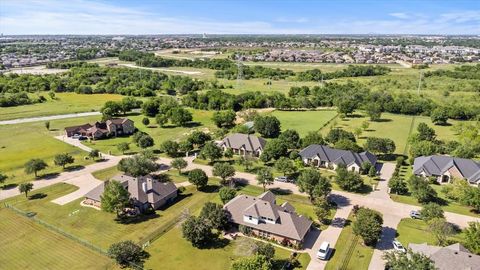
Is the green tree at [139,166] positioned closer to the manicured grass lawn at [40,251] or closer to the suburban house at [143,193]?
the suburban house at [143,193]

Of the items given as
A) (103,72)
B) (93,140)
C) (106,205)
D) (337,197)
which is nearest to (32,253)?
(106,205)

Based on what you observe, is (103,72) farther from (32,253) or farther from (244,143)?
(32,253)

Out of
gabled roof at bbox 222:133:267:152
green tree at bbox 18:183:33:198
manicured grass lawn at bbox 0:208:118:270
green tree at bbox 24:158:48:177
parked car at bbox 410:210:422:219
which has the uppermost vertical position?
gabled roof at bbox 222:133:267:152

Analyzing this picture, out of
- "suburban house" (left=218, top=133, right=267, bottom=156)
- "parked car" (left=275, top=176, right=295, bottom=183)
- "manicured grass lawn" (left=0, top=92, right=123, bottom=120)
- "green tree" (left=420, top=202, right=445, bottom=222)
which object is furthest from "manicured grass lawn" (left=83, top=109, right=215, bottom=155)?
"green tree" (left=420, top=202, right=445, bottom=222)

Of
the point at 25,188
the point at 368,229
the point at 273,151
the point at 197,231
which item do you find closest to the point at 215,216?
the point at 197,231

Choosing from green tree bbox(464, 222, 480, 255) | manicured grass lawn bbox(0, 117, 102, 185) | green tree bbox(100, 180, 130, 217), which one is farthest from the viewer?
manicured grass lawn bbox(0, 117, 102, 185)

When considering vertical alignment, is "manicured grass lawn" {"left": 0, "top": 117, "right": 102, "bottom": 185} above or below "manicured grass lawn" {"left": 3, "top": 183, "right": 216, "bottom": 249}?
above

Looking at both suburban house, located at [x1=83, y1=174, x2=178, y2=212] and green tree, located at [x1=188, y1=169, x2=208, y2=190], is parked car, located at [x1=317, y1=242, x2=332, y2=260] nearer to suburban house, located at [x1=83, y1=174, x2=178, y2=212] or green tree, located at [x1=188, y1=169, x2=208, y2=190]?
green tree, located at [x1=188, y1=169, x2=208, y2=190]

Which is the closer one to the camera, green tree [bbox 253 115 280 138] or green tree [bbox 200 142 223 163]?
green tree [bbox 200 142 223 163]
